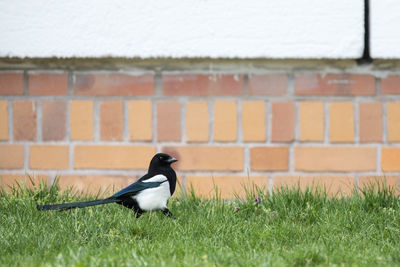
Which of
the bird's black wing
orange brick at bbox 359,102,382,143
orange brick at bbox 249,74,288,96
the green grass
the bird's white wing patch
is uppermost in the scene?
orange brick at bbox 249,74,288,96

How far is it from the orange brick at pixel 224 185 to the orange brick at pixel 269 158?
7 cm

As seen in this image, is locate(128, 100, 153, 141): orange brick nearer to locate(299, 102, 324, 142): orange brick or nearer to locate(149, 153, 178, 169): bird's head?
locate(149, 153, 178, 169): bird's head

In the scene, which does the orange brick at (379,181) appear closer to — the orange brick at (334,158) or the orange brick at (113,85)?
the orange brick at (334,158)

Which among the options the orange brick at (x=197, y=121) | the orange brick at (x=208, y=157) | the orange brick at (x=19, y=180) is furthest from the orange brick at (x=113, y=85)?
the orange brick at (x=19, y=180)

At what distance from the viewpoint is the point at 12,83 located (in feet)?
10.4

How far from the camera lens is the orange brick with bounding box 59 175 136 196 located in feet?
10.2

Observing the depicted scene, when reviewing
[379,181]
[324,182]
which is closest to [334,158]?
[324,182]

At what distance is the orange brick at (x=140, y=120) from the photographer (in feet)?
10.2

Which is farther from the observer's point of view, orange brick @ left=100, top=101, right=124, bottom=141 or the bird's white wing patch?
orange brick @ left=100, top=101, right=124, bottom=141

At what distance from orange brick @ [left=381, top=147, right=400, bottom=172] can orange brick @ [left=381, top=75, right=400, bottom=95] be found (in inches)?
12.6

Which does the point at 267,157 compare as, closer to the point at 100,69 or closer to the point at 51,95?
the point at 100,69

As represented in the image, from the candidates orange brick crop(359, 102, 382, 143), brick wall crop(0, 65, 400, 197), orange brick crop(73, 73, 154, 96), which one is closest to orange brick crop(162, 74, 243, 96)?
brick wall crop(0, 65, 400, 197)
